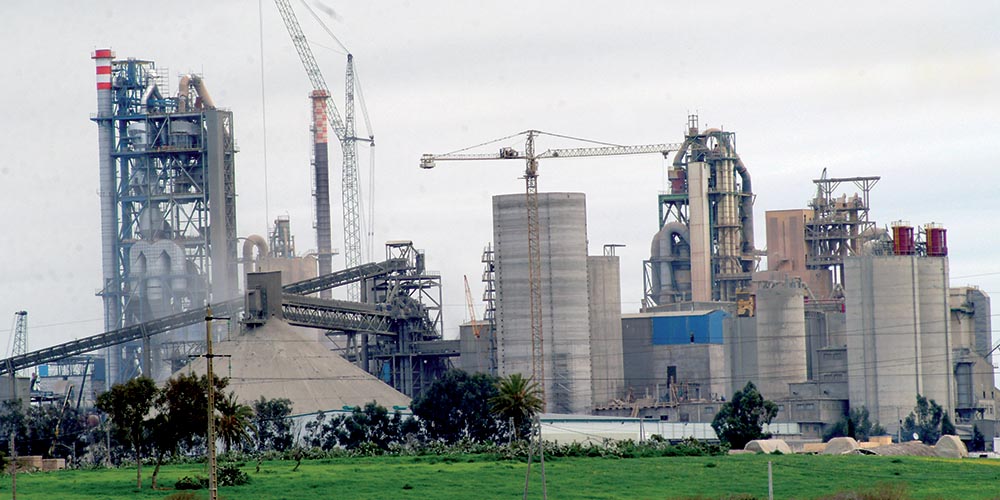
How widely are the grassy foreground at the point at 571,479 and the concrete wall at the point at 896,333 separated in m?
66.8

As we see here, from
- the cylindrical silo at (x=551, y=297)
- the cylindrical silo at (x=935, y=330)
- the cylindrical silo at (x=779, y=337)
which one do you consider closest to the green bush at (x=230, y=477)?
the cylindrical silo at (x=551, y=297)

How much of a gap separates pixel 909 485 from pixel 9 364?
355 feet

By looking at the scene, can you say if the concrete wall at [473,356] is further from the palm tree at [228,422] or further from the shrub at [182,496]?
the shrub at [182,496]

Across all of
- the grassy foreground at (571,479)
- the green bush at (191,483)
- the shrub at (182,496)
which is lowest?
the grassy foreground at (571,479)

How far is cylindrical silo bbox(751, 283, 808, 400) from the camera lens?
19612 cm

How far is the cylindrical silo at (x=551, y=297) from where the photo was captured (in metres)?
194

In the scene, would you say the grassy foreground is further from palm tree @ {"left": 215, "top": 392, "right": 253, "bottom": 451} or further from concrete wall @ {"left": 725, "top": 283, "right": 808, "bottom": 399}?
concrete wall @ {"left": 725, "top": 283, "right": 808, "bottom": 399}

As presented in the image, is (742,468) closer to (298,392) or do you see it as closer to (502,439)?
(502,439)

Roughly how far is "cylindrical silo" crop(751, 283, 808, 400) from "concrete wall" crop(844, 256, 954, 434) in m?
7.47

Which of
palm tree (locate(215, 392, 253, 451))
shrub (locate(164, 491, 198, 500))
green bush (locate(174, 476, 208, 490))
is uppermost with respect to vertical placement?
palm tree (locate(215, 392, 253, 451))

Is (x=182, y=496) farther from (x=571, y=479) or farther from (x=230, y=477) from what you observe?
(x=571, y=479)

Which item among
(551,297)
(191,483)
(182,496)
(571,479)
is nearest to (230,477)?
(191,483)

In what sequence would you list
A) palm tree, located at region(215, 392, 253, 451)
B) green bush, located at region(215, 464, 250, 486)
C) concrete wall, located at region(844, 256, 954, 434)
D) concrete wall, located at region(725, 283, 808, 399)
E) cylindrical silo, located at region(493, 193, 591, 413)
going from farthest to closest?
concrete wall, located at region(725, 283, 808, 399)
cylindrical silo, located at region(493, 193, 591, 413)
concrete wall, located at region(844, 256, 954, 434)
green bush, located at region(215, 464, 250, 486)
palm tree, located at region(215, 392, 253, 451)

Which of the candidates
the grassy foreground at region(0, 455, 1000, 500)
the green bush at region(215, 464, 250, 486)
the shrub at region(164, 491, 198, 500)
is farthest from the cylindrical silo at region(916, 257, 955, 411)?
the shrub at region(164, 491, 198, 500)
